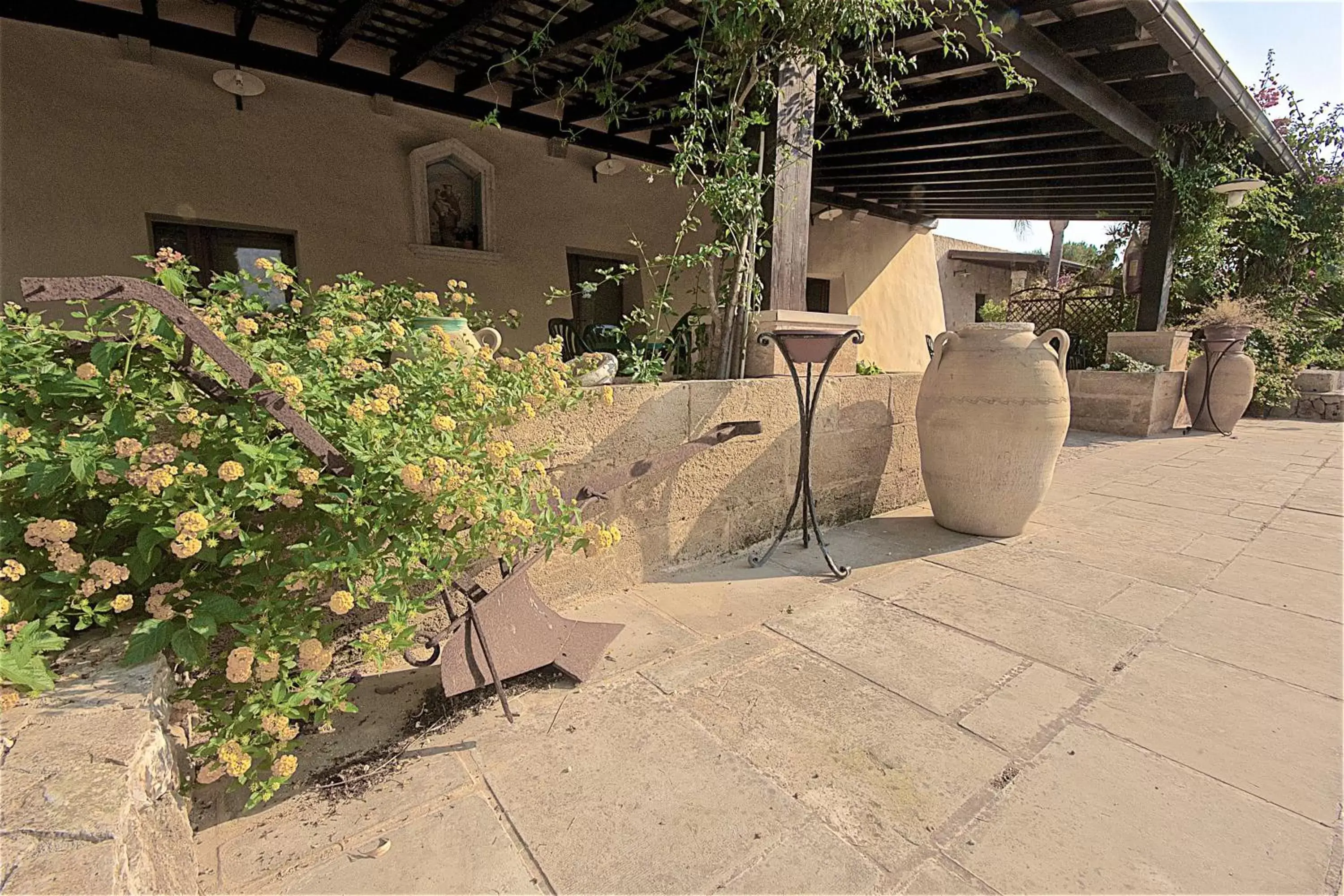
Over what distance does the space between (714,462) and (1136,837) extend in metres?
1.62

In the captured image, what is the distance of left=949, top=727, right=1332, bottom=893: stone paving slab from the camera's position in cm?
98

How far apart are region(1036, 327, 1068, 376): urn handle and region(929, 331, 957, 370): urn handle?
14.2 inches

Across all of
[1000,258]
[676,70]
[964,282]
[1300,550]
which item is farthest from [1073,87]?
[964,282]

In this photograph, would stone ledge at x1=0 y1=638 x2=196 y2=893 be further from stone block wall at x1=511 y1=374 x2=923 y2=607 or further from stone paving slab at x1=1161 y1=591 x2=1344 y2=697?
stone paving slab at x1=1161 y1=591 x2=1344 y2=697

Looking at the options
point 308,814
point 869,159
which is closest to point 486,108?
point 869,159

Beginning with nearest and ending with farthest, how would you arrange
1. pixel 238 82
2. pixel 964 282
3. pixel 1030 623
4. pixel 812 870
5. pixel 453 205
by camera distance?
pixel 812 870 → pixel 1030 623 → pixel 238 82 → pixel 453 205 → pixel 964 282

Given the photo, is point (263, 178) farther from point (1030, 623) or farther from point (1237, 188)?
point (1237, 188)

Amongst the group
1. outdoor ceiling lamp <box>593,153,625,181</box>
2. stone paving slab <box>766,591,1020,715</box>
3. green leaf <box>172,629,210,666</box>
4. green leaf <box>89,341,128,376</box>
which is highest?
outdoor ceiling lamp <box>593,153,625,181</box>

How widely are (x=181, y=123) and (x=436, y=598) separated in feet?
13.3

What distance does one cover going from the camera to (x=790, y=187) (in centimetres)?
266

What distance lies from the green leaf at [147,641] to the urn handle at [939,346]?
2733 millimetres

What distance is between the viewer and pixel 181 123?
3719 millimetres

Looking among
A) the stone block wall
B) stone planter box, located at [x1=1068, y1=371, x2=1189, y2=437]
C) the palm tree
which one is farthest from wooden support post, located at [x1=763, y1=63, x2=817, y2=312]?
the palm tree

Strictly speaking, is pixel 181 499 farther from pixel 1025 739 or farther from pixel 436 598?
pixel 1025 739
